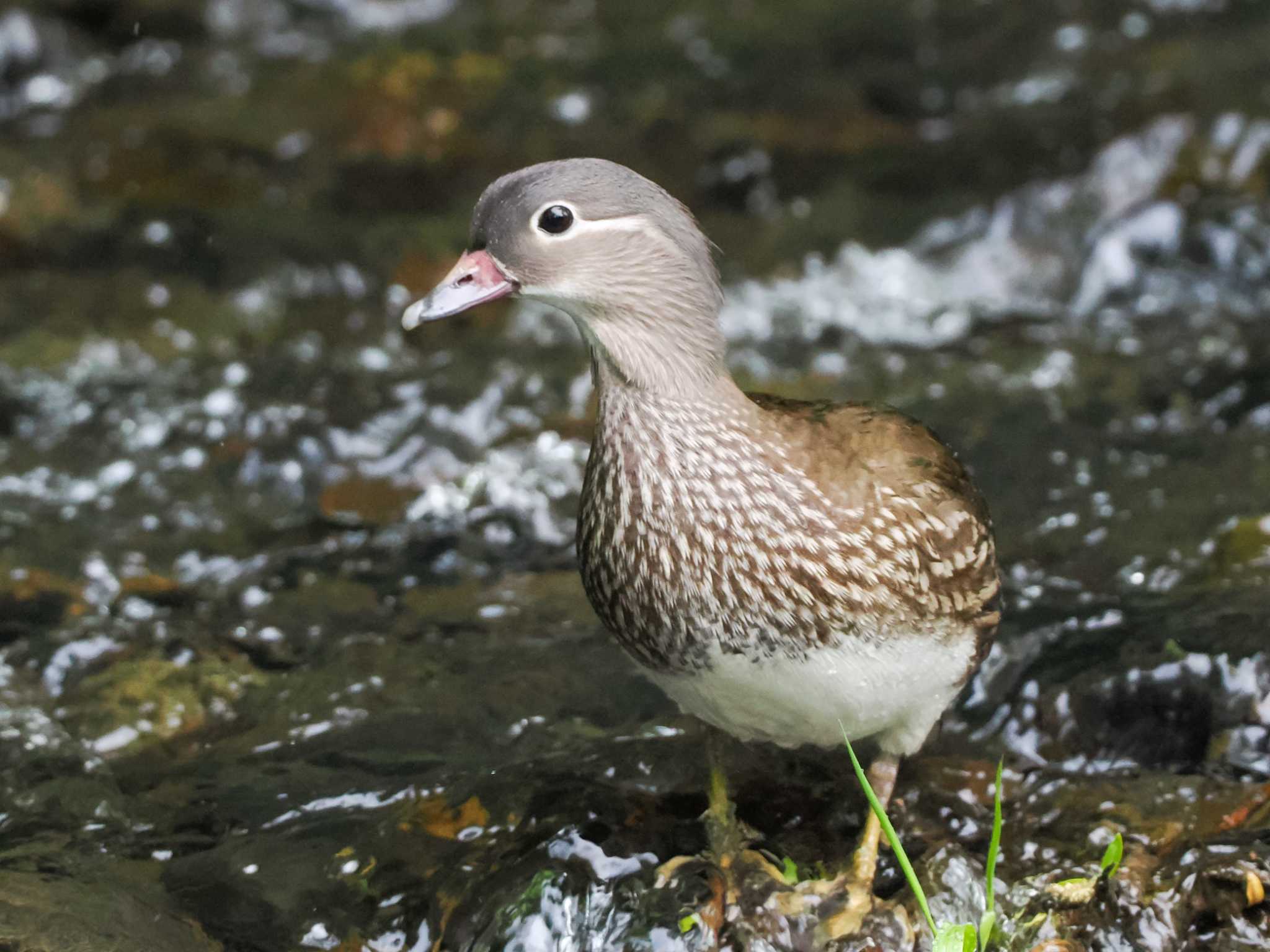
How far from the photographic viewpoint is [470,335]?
6883mm

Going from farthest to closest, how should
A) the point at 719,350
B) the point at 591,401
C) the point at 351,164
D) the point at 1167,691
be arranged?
the point at 351,164 → the point at 591,401 → the point at 1167,691 → the point at 719,350

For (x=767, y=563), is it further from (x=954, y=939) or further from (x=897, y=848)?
(x=954, y=939)

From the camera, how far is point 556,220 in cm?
327


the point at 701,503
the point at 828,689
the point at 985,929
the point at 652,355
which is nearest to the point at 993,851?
the point at 985,929

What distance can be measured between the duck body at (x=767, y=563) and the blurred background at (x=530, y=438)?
1.91 feet

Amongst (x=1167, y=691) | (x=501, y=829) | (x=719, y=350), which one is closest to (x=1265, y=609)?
(x=1167, y=691)

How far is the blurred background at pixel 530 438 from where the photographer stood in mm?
3814

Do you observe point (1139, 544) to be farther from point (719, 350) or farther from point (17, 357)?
point (17, 357)

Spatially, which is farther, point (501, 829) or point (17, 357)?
point (17, 357)

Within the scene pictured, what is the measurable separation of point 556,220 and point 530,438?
2778 mm

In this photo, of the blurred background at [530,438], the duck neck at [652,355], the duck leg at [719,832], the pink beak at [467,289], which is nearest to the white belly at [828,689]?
the duck leg at [719,832]

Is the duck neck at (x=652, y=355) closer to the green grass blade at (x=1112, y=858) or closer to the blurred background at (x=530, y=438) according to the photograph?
the blurred background at (x=530, y=438)

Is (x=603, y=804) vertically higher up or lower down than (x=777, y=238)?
lower down

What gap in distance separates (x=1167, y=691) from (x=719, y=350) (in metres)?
1.83
